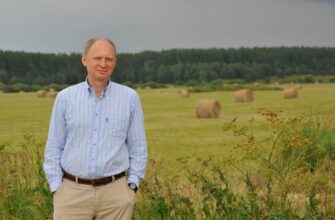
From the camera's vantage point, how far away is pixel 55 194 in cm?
415

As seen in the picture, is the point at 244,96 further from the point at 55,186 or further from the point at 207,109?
the point at 55,186

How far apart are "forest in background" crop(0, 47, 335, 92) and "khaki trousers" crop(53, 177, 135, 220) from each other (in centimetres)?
8577

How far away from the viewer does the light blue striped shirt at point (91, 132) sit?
4.13 metres

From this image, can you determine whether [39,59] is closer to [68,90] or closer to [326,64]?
[326,64]

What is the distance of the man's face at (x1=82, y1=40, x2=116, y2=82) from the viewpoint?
4102mm

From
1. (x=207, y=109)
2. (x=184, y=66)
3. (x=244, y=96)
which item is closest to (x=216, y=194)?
(x=207, y=109)

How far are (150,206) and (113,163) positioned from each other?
56.6 inches

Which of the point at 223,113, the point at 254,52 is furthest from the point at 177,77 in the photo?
the point at 223,113

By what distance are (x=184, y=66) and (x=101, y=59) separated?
99.5 meters

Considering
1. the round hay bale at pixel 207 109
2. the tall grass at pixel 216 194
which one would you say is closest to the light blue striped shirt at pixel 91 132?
the tall grass at pixel 216 194

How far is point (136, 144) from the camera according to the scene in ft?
14.0

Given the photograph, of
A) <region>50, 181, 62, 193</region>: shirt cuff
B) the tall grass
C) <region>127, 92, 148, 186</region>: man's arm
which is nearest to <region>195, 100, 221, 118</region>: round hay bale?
the tall grass

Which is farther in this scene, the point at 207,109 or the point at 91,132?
the point at 207,109

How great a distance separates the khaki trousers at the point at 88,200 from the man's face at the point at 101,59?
0.76 m
